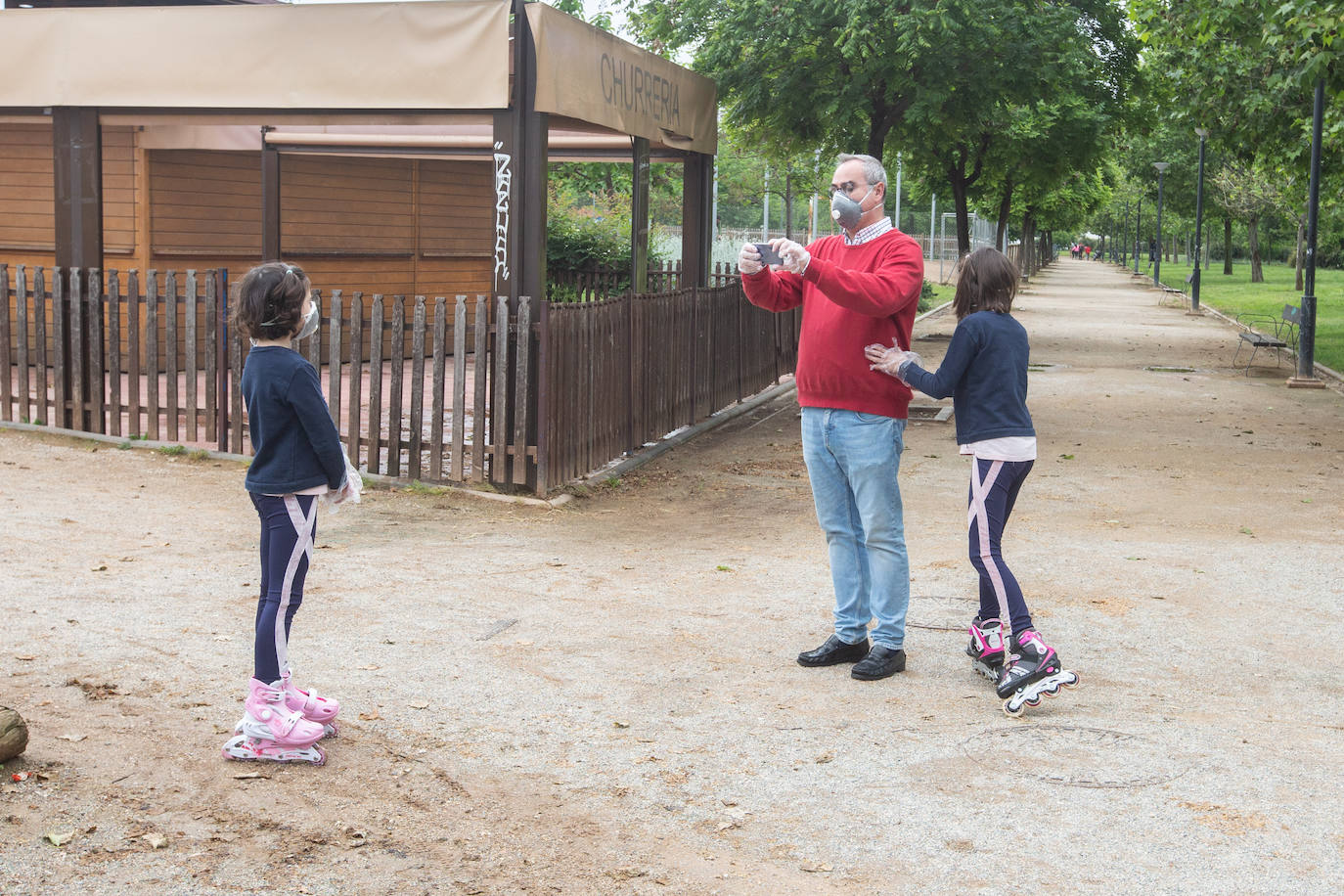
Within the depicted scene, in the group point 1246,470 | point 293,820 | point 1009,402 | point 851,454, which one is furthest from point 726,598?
point 1246,470

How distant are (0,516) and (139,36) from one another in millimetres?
3831

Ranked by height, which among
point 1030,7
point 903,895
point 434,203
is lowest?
point 903,895

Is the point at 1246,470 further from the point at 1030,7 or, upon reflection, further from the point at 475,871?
the point at 475,871

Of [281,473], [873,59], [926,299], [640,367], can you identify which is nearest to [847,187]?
[281,473]

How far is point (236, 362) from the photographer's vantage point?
32.5 feet

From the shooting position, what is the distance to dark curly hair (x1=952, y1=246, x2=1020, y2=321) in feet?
17.0

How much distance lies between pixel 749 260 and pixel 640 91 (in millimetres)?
6164

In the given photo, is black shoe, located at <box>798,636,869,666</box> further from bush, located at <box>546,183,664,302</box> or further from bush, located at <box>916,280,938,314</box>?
bush, located at <box>916,280,938,314</box>

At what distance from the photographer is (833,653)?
5590mm

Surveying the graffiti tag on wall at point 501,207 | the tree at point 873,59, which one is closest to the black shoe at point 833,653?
the graffiti tag on wall at point 501,207

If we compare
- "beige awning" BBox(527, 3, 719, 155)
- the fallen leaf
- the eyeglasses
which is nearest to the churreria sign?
"beige awning" BBox(527, 3, 719, 155)

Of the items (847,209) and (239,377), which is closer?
(847,209)

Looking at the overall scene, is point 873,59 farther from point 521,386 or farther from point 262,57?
point 521,386

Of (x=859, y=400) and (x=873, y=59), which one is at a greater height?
(x=873, y=59)
